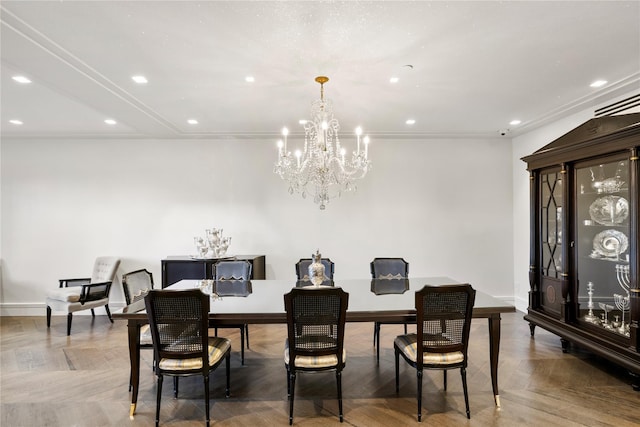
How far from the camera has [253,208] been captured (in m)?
5.32

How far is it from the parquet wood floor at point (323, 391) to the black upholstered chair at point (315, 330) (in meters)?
0.39

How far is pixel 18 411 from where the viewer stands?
2.54 m

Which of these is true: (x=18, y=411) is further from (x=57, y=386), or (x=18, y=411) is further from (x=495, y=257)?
(x=495, y=257)

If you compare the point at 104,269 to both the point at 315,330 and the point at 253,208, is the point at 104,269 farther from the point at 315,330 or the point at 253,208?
the point at 315,330

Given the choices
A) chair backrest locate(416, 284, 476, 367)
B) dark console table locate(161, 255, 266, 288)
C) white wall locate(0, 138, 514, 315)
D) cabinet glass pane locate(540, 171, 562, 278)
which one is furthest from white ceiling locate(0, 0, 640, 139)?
dark console table locate(161, 255, 266, 288)

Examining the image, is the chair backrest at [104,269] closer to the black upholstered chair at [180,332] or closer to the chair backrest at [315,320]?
the black upholstered chair at [180,332]

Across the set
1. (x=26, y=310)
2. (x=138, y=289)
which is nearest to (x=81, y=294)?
(x=26, y=310)

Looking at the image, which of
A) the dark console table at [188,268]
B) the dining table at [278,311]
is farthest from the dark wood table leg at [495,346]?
the dark console table at [188,268]

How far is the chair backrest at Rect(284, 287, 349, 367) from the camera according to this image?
2.26 m

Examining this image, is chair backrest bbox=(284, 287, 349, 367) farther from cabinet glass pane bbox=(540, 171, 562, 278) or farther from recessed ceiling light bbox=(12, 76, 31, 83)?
recessed ceiling light bbox=(12, 76, 31, 83)

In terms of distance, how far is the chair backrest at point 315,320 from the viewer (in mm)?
2256

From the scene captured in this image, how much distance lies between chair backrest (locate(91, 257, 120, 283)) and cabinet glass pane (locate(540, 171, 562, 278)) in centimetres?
554

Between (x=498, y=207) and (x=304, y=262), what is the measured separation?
3370 millimetres

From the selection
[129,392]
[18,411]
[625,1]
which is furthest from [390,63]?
[18,411]
